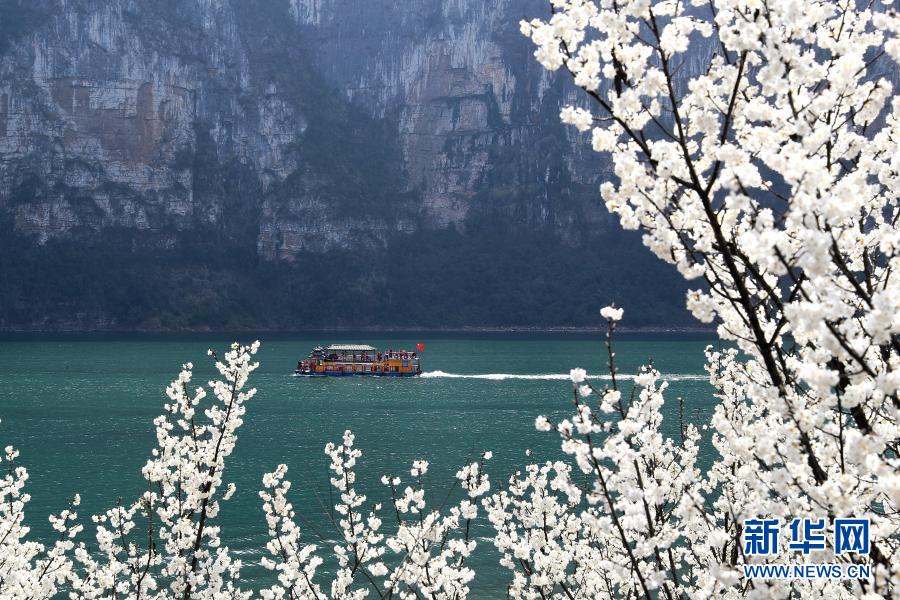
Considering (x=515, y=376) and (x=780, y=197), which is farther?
(x=515, y=376)

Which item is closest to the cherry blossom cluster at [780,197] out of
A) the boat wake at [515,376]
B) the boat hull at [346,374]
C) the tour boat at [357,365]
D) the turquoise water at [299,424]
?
the turquoise water at [299,424]

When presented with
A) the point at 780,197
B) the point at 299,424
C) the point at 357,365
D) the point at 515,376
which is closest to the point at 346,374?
the point at 357,365

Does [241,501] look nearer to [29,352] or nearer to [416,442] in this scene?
[416,442]

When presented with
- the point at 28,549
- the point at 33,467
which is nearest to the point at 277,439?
the point at 33,467

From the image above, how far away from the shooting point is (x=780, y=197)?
445 cm

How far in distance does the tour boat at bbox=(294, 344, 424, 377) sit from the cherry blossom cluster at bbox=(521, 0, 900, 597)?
3160 inches

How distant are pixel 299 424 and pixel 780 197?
1959 inches

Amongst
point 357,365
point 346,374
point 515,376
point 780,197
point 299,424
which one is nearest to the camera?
point 780,197

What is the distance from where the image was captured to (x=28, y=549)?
12.2 m

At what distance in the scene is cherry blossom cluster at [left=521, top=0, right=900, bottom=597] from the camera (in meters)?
3.70

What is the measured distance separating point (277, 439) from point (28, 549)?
34955 mm

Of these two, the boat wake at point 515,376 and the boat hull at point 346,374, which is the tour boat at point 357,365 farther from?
the boat wake at point 515,376

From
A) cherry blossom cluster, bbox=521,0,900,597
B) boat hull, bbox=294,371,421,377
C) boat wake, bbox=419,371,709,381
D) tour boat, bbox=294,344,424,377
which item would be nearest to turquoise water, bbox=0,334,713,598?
boat wake, bbox=419,371,709,381

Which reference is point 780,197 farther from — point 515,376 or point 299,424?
point 515,376
